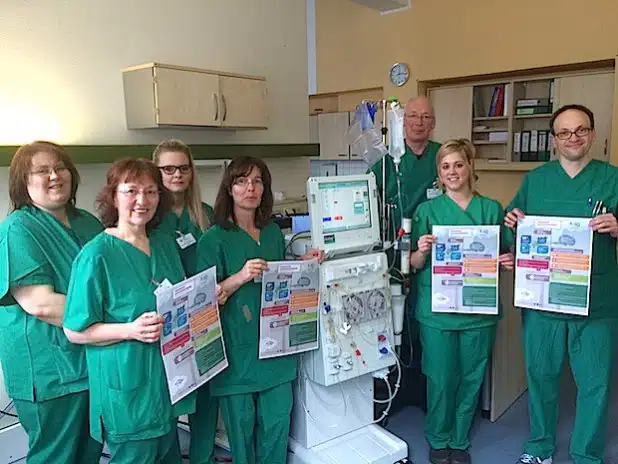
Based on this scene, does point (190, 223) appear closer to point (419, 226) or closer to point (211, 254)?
point (211, 254)

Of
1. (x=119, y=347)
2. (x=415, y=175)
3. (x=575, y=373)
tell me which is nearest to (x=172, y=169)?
(x=119, y=347)

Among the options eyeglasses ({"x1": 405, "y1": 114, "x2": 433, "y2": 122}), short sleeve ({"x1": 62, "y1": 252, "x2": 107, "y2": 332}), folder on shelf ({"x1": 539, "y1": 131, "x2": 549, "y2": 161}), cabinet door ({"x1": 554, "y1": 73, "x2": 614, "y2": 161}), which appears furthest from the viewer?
folder on shelf ({"x1": 539, "y1": 131, "x2": 549, "y2": 161})

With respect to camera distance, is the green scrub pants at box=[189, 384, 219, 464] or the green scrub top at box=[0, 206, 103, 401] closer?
the green scrub top at box=[0, 206, 103, 401]

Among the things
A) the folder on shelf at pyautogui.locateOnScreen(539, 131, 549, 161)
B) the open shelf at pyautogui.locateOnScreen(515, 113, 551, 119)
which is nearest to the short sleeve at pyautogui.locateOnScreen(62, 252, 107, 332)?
the folder on shelf at pyautogui.locateOnScreen(539, 131, 549, 161)

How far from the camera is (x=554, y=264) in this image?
214 cm

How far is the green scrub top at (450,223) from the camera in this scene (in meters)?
2.27

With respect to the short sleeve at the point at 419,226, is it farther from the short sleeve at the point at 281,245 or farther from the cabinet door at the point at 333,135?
the cabinet door at the point at 333,135

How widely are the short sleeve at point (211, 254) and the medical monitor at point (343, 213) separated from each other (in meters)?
0.40

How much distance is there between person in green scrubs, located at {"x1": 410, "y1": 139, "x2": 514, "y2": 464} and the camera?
2.26 meters

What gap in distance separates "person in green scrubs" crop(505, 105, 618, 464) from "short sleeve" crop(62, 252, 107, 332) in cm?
162

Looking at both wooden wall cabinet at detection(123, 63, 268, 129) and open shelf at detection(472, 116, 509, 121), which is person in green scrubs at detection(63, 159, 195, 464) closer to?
wooden wall cabinet at detection(123, 63, 268, 129)

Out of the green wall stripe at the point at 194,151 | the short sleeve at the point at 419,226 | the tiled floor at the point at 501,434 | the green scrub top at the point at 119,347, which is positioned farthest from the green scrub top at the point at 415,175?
the green scrub top at the point at 119,347

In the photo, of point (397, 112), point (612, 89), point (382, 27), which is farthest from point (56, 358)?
point (382, 27)

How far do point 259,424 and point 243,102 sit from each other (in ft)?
7.42
